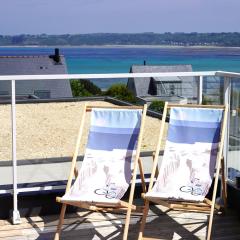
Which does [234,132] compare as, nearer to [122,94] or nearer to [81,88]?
[122,94]

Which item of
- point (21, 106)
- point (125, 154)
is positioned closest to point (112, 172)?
point (125, 154)

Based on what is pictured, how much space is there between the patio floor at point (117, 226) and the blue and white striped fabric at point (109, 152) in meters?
0.41

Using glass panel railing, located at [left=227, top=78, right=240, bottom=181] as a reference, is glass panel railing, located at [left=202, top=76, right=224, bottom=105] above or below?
above

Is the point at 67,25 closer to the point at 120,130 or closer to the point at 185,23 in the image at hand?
the point at 185,23

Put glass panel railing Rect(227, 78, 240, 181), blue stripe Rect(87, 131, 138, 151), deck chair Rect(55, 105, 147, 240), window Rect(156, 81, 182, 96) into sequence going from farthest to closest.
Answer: window Rect(156, 81, 182, 96) < glass panel railing Rect(227, 78, 240, 181) < blue stripe Rect(87, 131, 138, 151) < deck chair Rect(55, 105, 147, 240)

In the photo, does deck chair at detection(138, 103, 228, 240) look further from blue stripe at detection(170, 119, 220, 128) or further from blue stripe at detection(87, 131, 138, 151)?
blue stripe at detection(87, 131, 138, 151)

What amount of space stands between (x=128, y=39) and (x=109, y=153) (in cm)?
11252

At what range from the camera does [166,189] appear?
3672 mm

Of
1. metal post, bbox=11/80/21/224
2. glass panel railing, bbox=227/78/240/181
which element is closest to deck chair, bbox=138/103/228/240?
glass panel railing, bbox=227/78/240/181

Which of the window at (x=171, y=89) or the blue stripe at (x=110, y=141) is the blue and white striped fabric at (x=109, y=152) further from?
the window at (x=171, y=89)

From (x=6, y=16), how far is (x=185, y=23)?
2370cm

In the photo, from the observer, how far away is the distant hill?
9950 cm

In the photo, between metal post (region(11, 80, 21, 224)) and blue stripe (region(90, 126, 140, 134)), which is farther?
metal post (region(11, 80, 21, 224))

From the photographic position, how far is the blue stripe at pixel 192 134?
3855 millimetres
